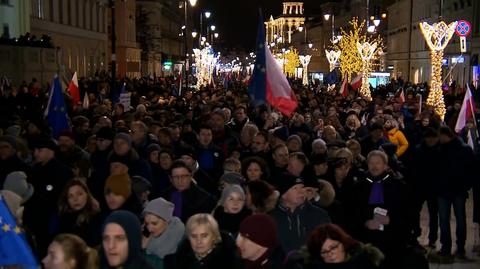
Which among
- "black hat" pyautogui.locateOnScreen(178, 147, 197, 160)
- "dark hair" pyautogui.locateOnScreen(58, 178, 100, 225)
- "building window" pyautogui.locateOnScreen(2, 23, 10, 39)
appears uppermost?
"building window" pyautogui.locateOnScreen(2, 23, 10, 39)

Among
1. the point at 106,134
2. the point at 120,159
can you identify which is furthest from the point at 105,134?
the point at 120,159

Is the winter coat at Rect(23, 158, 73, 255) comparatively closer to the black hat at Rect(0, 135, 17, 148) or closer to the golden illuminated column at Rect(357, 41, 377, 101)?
the black hat at Rect(0, 135, 17, 148)

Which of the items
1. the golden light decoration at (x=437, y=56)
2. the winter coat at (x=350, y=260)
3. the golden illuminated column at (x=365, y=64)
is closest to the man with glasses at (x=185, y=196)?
the winter coat at (x=350, y=260)

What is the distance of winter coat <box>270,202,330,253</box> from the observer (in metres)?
6.85

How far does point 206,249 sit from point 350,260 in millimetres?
1006

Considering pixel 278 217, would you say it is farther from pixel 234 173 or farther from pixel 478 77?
pixel 478 77

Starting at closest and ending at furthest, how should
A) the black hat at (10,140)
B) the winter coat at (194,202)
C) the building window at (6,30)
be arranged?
the winter coat at (194,202) → the black hat at (10,140) → the building window at (6,30)

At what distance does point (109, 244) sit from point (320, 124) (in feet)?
34.9

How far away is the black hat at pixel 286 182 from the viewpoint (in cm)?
734

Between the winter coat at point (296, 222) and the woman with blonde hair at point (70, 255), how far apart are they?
239 cm

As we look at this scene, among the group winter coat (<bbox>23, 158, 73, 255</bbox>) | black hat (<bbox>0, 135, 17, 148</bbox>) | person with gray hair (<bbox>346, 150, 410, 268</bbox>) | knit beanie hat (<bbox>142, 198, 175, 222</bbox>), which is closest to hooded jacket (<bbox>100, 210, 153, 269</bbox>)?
knit beanie hat (<bbox>142, 198, 175, 222</bbox>)

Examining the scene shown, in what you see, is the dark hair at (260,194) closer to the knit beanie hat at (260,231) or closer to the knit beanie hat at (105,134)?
the knit beanie hat at (260,231)

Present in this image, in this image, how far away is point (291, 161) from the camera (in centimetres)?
858

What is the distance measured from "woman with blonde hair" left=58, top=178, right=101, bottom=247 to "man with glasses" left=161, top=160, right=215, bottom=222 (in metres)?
1.16
